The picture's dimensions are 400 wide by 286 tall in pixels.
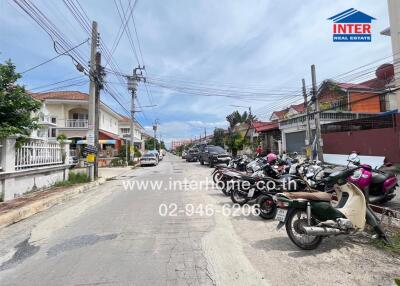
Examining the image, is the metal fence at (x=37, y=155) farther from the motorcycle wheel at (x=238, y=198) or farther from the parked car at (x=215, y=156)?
the parked car at (x=215, y=156)

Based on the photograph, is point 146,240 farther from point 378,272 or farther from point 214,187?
point 214,187

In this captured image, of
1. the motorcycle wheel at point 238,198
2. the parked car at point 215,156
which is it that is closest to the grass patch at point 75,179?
the motorcycle wheel at point 238,198

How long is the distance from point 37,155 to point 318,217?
1036 cm

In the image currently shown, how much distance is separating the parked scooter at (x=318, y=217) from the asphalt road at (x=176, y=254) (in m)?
0.27

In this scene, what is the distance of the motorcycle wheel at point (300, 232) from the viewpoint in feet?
15.1

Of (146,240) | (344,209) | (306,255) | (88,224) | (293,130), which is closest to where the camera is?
(306,255)

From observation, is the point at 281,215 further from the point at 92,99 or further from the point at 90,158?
the point at 92,99

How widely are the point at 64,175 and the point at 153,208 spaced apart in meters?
7.60

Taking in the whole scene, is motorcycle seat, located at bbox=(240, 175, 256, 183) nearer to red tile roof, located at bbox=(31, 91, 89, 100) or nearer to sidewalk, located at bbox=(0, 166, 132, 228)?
sidewalk, located at bbox=(0, 166, 132, 228)

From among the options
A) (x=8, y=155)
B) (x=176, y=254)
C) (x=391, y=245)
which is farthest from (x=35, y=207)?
(x=391, y=245)

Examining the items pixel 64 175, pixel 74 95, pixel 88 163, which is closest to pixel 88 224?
pixel 64 175

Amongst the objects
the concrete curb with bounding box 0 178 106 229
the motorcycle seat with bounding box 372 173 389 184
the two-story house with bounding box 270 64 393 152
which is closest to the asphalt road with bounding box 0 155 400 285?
the concrete curb with bounding box 0 178 106 229

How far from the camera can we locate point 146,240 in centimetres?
521

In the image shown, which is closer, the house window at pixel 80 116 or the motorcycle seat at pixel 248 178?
the motorcycle seat at pixel 248 178
